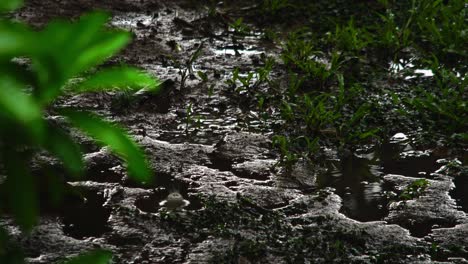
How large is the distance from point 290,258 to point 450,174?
3.68 ft

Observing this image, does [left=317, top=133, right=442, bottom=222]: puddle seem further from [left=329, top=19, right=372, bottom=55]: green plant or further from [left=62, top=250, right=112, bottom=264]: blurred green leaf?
[left=62, top=250, right=112, bottom=264]: blurred green leaf

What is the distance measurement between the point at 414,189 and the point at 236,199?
2.59 feet

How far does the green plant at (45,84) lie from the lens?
74 centimetres

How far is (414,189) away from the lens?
311 centimetres

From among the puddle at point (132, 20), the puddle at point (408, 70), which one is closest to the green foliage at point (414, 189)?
the puddle at point (408, 70)

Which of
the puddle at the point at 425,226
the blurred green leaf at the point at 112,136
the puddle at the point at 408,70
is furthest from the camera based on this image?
the puddle at the point at 408,70

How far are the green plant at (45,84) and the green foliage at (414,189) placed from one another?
7.77 feet

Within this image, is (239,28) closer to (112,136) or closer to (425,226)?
(425,226)

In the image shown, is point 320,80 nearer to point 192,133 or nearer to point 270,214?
point 192,133

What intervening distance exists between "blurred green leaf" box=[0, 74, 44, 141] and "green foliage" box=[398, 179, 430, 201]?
2.49 m

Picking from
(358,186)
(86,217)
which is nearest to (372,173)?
(358,186)

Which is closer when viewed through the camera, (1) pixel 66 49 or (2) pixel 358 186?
(1) pixel 66 49

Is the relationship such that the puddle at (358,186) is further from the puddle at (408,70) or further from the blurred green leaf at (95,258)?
the blurred green leaf at (95,258)

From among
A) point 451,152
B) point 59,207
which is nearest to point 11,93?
point 59,207
